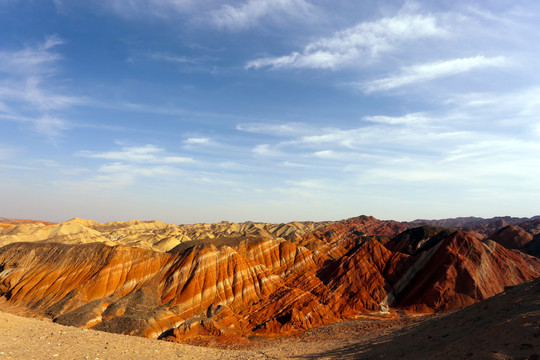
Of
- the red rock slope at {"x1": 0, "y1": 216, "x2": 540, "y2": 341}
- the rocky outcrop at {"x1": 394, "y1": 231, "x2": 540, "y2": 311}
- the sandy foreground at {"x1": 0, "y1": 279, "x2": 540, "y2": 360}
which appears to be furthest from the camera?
the rocky outcrop at {"x1": 394, "y1": 231, "x2": 540, "y2": 311}

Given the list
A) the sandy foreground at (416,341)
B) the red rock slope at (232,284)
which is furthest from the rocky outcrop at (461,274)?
the sandy foreground at (416,341)

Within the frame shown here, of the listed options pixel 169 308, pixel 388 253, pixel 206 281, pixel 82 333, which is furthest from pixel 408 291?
pixel 82 333

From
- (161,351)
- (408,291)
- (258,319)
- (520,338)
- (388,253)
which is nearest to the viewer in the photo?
(520,338)

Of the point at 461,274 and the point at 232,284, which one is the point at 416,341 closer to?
the point at 232,284

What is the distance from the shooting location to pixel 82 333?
19672 mm

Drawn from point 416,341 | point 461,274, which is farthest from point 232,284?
point 461,274

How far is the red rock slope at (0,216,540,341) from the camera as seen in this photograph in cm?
5423

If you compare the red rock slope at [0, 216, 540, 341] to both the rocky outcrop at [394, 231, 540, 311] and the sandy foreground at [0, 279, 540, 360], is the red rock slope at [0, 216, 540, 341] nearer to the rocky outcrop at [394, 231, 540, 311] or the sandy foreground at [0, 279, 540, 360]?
the rocky outcrop at [394, 231, 540, 311]

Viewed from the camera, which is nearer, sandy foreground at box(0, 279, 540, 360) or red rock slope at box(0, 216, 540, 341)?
sandy foreground at box(0, 279, 540, 360)

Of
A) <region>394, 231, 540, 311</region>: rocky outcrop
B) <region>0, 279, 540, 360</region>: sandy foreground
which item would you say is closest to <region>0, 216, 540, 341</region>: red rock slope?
<region>394, 231, 540, 311</region>: rocky outcrop

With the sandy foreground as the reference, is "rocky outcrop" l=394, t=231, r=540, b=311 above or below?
below

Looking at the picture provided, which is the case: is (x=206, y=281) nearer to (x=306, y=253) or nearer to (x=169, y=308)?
(x=169, y=308)

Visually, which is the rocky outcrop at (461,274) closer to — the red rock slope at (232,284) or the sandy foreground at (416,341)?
the red rock slope at (232,284)

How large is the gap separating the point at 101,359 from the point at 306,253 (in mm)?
77414
